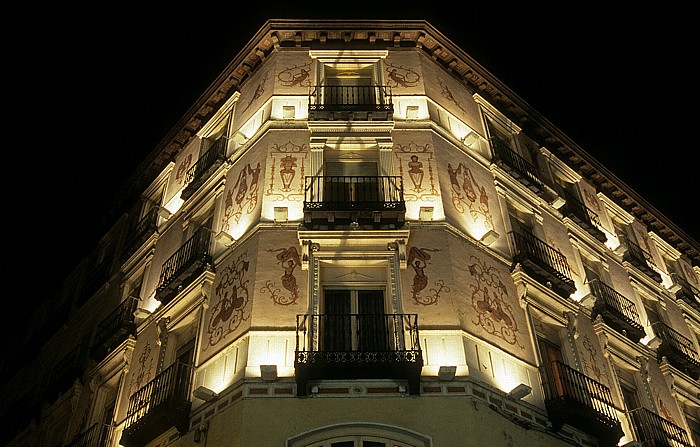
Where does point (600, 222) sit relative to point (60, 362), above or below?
above

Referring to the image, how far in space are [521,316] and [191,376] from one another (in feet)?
26.0

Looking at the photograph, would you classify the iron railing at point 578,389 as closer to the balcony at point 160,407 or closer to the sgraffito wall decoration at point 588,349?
the sgraffito wall decoration at point 588,349

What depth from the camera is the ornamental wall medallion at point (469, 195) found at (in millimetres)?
16531

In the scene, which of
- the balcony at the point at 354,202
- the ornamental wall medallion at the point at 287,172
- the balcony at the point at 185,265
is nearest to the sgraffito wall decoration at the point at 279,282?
the balcony at the point at 354,202

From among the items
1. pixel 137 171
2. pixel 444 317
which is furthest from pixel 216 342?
pixel 137 171

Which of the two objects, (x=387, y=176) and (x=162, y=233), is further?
(x=162, y=233)

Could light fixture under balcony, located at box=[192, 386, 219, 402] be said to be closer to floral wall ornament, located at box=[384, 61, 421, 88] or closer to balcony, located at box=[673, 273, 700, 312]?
floral wall ornament, located at box=[384, 61, 421, 88]

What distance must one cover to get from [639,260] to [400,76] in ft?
37.2

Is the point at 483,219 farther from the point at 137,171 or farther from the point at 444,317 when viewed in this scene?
the point at 137,171

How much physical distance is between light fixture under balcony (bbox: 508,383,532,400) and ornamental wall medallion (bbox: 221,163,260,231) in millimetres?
7672

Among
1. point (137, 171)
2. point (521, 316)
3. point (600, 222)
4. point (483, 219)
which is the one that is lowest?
point (521, 316)

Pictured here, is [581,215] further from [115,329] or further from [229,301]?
[115,329]

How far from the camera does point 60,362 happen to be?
872 inches

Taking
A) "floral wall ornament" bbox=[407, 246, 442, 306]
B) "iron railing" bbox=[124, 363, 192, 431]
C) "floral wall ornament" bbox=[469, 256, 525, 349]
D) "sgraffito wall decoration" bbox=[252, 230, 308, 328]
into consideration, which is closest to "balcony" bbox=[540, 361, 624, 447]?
"floral wall ornament" bbox=[469, 256, 525, 349]
